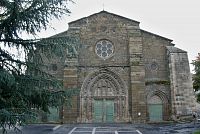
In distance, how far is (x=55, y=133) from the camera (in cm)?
1773

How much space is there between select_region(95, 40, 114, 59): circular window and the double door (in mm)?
3881

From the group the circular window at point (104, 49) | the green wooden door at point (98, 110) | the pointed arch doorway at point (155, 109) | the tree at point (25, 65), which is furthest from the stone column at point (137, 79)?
the tree at point (25, 65)

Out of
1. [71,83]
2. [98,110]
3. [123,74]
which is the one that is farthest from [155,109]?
[71,83]

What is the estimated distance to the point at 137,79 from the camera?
86.1 ft

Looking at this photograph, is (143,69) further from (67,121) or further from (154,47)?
(67,121)

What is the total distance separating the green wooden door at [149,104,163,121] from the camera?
1066 inches

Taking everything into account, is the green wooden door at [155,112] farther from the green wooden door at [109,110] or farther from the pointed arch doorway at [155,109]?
the green wooden door at [109,110]

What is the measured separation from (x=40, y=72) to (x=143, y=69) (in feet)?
62.9

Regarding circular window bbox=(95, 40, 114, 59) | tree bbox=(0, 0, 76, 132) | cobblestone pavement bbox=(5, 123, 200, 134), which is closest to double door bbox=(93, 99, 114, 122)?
circular window bbox=(95, 40, 114, 59)

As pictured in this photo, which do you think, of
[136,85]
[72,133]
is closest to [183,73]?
[136,85]

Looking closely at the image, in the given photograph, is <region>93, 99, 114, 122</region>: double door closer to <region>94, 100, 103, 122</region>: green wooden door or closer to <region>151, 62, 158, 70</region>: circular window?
<region>94, 100, 103, 122</region>: green wooden door

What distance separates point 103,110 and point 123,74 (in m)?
3.49

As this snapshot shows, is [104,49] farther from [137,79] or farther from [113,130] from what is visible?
[113,130]

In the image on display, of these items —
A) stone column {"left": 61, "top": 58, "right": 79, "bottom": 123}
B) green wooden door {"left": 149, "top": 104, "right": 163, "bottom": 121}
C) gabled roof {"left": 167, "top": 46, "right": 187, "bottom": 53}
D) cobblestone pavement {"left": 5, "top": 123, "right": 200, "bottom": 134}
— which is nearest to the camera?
cobblestone pavement {"left": 5, "top": 123, "right": 200, "bottom": 134}
